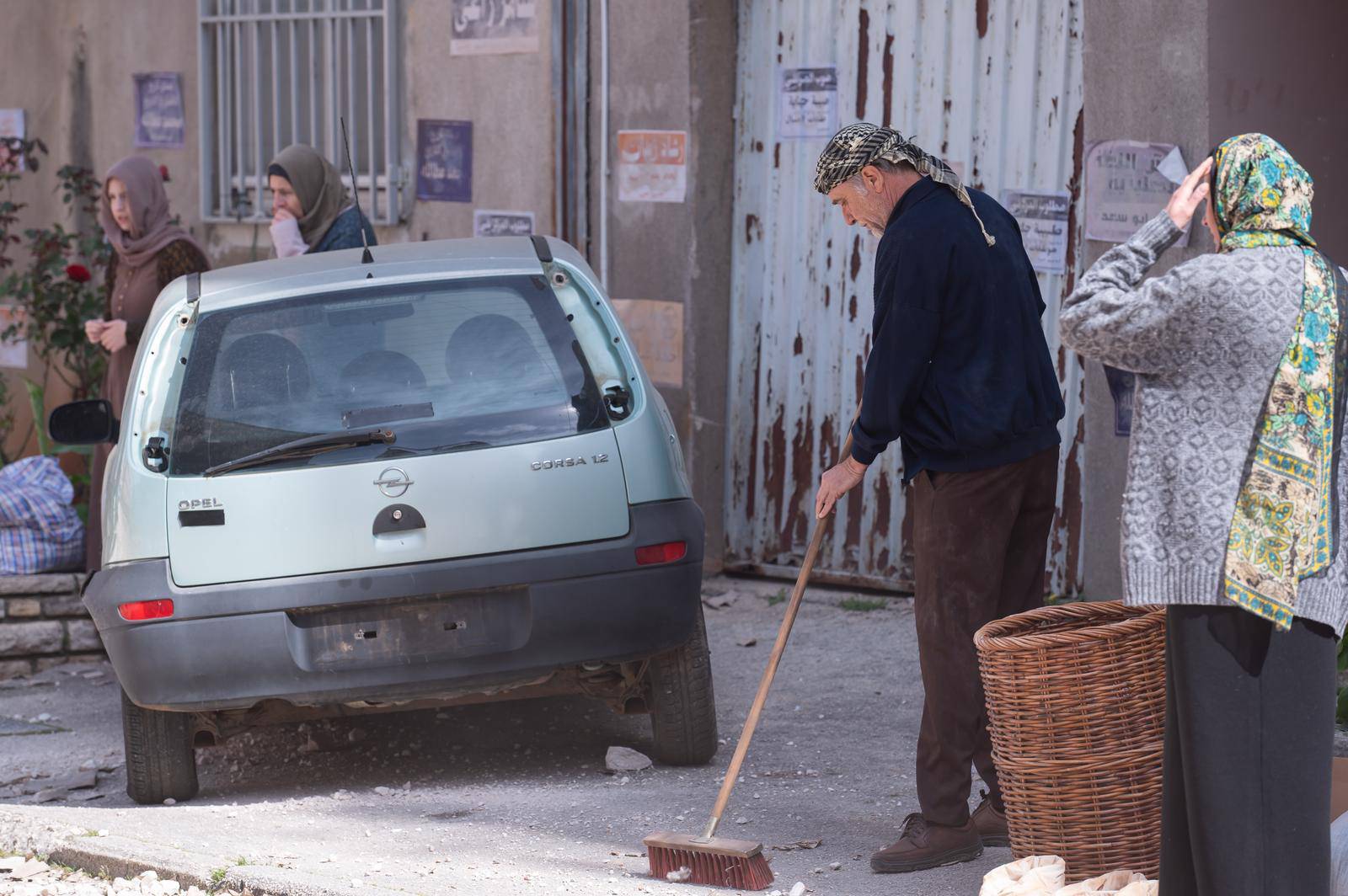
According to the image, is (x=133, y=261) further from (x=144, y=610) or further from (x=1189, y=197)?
(x=1189, y=197)

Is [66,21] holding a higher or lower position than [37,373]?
higher

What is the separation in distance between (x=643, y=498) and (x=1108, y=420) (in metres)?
2.70

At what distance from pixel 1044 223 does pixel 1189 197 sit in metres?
4.11

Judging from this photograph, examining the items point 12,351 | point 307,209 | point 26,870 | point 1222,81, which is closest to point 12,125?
point 12,351

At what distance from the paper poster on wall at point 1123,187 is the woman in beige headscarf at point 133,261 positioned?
395 centimetres

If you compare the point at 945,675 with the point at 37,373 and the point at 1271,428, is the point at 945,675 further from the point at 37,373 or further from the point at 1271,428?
the point at 37,373

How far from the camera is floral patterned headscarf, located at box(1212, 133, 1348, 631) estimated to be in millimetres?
3178

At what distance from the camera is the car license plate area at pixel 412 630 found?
4867 millimetres

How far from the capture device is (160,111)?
10656mm

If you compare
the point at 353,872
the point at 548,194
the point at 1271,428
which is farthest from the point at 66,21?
the point at 1271,428

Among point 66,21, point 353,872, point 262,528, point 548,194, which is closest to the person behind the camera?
point 353,872

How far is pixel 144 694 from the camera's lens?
4.88 meters

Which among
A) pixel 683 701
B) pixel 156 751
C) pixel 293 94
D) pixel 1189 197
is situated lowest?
pixel 156 751

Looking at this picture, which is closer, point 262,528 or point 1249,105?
point 262,528
